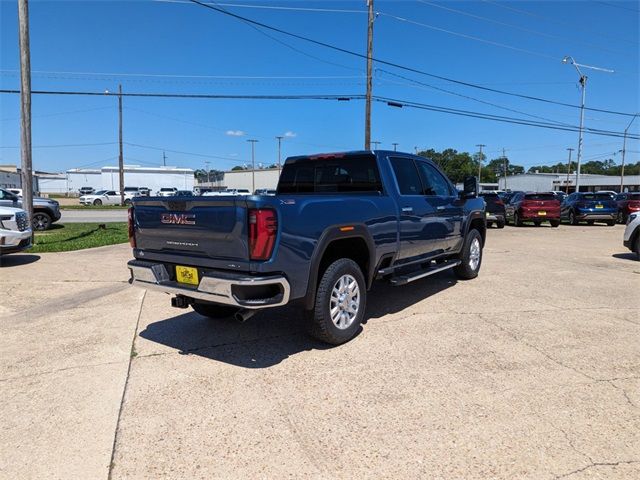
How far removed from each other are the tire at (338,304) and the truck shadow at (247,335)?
0.81 ft

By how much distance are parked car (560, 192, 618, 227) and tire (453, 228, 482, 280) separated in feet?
54.5

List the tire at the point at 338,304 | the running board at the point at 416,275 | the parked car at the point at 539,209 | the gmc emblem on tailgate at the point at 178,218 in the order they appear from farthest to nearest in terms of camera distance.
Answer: the parked car at the point at 539,209, the running board at the point at 416,275, the tire at the point at 338,304, the gmc emblem on tailgate at the point at 178,218

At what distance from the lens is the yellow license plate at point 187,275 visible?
13.6 ft

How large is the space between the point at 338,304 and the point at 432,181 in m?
2.97

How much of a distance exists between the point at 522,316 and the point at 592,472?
3.19 metres

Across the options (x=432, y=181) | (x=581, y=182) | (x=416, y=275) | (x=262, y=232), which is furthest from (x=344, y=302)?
(x=581, y=182)

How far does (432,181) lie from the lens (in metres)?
6.62

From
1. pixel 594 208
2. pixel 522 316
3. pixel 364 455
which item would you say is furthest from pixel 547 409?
pixel 594 208

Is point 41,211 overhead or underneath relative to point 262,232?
underneath

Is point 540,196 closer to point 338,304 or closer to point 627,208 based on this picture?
point 627,208

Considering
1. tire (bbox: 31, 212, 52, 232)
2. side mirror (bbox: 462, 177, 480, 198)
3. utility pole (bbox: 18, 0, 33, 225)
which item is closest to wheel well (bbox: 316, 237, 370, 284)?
side mirror (bbox: 462, 177, 480, 198)

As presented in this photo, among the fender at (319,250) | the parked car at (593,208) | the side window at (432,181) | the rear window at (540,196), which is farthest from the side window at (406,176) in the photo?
the parked car at (593,208)

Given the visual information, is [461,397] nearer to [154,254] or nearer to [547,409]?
[547,409]

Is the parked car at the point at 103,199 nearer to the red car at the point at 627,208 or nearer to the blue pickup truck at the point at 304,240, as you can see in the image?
the red car at the point at 627,208
